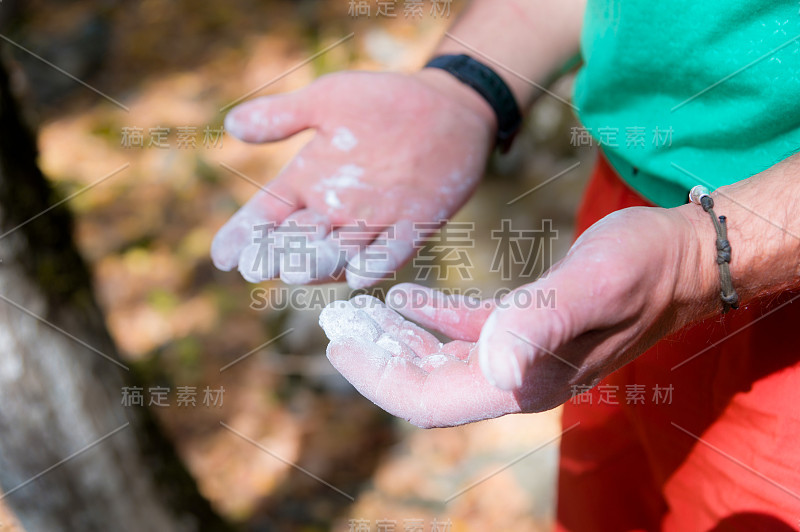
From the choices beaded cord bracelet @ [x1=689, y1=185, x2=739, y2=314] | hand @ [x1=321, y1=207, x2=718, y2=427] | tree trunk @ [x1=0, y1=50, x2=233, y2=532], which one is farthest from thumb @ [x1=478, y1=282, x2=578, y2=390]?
tree trunk @ [x1=0, y1=50, x2=233, y2=532]

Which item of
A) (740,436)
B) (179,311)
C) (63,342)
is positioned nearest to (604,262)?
(740,436)

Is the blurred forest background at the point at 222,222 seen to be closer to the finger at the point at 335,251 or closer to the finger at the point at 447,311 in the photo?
the finger at the point at 335,251

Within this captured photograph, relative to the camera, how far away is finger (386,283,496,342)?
2.85ft

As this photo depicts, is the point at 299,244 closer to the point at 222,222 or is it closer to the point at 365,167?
the point at 365,167

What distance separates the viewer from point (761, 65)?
0.76 metres

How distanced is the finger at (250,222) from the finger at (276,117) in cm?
13

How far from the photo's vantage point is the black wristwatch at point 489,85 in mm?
1192

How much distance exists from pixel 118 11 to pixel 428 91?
3465 mm

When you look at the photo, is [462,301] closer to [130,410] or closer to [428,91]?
[428,91]

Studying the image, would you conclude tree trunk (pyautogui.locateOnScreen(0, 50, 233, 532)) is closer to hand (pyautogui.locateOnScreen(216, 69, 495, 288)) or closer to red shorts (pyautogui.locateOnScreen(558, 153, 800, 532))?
hand (pyautogui.locateOnScreen(216, 69, 495, 288))

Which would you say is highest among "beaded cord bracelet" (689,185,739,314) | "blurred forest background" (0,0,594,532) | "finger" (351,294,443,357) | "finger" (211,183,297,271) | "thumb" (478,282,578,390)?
"beaded cord bracelet" (689,185,739,314)

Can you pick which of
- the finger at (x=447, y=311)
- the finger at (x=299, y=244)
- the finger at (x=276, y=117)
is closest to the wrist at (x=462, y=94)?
the finger at (x=276, y=117)

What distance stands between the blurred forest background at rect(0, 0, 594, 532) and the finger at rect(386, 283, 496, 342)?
100 cm

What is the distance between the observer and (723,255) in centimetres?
69
